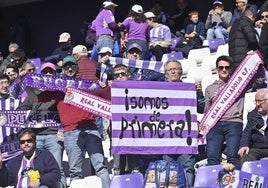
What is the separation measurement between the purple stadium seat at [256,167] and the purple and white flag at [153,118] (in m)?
0.81

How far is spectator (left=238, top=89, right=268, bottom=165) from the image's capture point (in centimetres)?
982

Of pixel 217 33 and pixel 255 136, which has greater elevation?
pixel 217 33

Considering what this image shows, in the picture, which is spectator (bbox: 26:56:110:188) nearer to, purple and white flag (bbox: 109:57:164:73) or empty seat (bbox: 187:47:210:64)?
purple and white flag (bbox: 109:57:164:73)

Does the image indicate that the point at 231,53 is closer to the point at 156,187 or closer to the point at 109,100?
the point at 109,100

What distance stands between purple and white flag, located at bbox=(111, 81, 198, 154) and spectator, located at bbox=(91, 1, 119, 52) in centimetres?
511

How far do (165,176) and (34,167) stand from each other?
1629 millimetres

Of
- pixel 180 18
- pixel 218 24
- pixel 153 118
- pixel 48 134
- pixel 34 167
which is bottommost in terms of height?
pixel 34 167

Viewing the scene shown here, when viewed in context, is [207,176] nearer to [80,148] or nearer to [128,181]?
[128,181]

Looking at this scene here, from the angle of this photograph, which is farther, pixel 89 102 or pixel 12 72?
pixel 12 72

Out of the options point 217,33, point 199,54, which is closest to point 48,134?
point 199,54

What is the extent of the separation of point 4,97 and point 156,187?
11.1 ft

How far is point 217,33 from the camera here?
15.8m

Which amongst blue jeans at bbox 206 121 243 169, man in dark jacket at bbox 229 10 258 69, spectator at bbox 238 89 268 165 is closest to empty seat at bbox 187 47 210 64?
man in dark jacket at bbox 229 10 258 69

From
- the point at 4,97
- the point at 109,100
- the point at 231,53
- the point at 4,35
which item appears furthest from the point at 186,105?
the point at 4,35
